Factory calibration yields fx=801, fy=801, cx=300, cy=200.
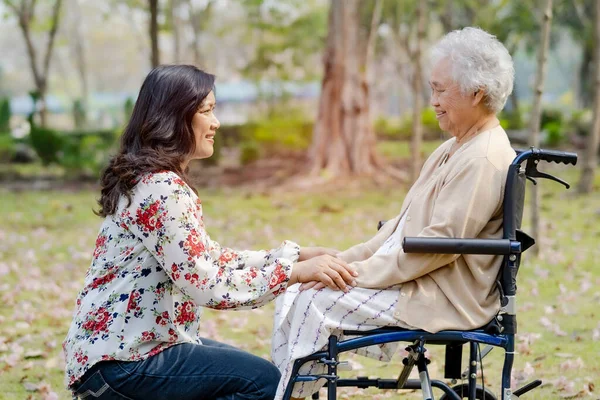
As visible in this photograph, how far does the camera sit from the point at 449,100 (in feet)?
10.3

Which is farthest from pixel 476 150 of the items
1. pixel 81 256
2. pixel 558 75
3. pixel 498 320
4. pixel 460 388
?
pixel 558 75

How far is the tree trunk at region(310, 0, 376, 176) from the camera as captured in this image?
13914mm

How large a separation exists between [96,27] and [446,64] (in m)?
59.9

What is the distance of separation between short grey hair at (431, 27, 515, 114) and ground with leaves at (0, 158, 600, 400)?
72.8 inches

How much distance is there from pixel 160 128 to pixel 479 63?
4.03 feet

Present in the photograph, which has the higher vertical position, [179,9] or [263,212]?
[179,9]

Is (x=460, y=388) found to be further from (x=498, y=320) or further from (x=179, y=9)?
(x=179, y=9)

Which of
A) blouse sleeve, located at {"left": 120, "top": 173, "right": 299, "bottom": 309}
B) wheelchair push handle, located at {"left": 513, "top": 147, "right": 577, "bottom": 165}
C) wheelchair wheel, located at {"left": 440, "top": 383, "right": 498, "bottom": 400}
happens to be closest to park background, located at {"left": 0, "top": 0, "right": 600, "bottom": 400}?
blouse sleeve, located at {"left": 120, "top": 173, "right": 299, "bottom": 309}

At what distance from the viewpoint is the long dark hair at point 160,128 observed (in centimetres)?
287

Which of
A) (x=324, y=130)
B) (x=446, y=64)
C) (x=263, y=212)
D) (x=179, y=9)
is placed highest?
(x=179, y=9)

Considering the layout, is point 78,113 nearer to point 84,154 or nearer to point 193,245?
point 84,154

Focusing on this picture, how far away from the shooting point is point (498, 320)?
9.73 feet

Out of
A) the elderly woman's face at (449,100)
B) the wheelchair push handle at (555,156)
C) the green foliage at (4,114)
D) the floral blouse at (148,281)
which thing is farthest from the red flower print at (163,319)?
the green foliage at (4,114)

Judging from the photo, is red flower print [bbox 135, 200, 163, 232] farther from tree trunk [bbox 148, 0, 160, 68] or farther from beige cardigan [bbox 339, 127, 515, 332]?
tree trunk [bbox 148, 0, 160, 68]
